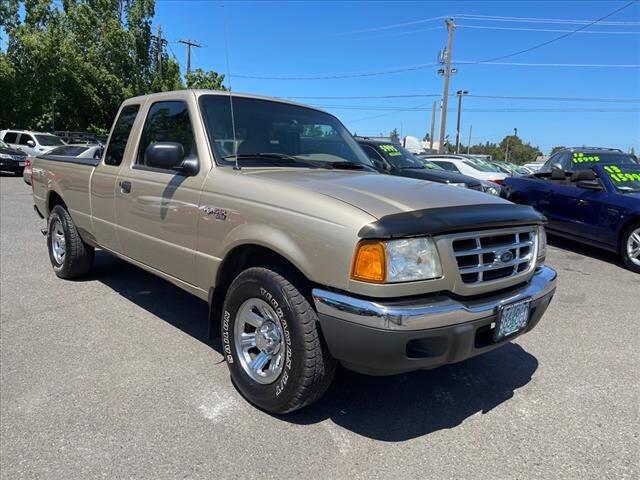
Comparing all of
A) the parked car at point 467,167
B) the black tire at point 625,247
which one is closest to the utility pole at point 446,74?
the parked car at point 467,167

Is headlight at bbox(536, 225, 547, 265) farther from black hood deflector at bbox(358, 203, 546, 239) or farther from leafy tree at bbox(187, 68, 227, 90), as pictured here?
leafy tree at bbox(187, 68, 227, 90)

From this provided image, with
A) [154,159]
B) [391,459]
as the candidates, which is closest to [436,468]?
[391,459]

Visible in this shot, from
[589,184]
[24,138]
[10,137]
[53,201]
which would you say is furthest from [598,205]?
[10,137]

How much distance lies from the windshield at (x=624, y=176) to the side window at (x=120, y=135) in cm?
707

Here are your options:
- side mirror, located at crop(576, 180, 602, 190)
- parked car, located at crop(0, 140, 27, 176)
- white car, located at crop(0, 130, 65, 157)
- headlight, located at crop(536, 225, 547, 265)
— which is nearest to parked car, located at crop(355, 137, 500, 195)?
side mirror, located at crop(576, 180, 602, 190)

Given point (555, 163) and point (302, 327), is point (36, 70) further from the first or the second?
point (302, 327)

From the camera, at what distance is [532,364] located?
12.6 ft

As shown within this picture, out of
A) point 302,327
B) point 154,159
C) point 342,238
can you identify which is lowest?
point 302,327

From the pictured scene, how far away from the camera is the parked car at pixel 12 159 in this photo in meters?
19.8

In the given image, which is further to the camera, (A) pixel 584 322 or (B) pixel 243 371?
(A) pixel 584 322

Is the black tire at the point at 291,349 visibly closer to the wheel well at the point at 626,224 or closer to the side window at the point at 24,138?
the wheel well at the point at 626,224

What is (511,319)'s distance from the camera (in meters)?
2.86

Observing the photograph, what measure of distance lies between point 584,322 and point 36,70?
32.1m

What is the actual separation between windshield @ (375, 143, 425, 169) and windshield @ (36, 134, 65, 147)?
17411 mm
